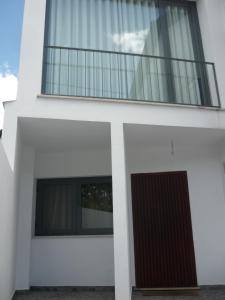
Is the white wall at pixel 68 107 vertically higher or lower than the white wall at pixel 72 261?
higher

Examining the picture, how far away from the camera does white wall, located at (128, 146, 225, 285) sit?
17.0 ft

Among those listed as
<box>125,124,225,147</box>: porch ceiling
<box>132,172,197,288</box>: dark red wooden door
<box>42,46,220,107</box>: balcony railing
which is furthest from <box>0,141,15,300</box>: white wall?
<box>132,172,197,288</box>: dark red wooden door

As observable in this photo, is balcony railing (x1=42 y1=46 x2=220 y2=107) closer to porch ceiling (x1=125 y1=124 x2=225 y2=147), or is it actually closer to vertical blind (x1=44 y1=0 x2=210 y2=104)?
vertical blind (x1=44 y1=0 x2=210 y2=104)

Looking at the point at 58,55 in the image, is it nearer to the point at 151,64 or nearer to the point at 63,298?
the point at 151,64

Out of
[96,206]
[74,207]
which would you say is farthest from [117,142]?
[74,207]

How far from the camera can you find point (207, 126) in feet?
15.5

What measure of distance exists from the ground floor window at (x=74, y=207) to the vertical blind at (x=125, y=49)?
6.74 feet

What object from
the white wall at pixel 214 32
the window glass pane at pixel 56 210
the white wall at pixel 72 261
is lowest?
the white wall at pixel 72 261

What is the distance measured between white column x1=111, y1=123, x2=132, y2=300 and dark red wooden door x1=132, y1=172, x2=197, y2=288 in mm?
1451

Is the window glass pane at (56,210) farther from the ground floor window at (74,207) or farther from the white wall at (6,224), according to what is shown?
the white wall at (6,224)

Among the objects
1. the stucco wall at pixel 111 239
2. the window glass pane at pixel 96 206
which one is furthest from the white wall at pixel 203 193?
the window glass pane at pixel 96 206

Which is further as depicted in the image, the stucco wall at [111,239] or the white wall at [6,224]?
the stucco wall at [111,239]

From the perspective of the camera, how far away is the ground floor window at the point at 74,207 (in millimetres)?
5559

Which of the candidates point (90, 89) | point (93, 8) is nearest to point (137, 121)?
point (90, 89)
